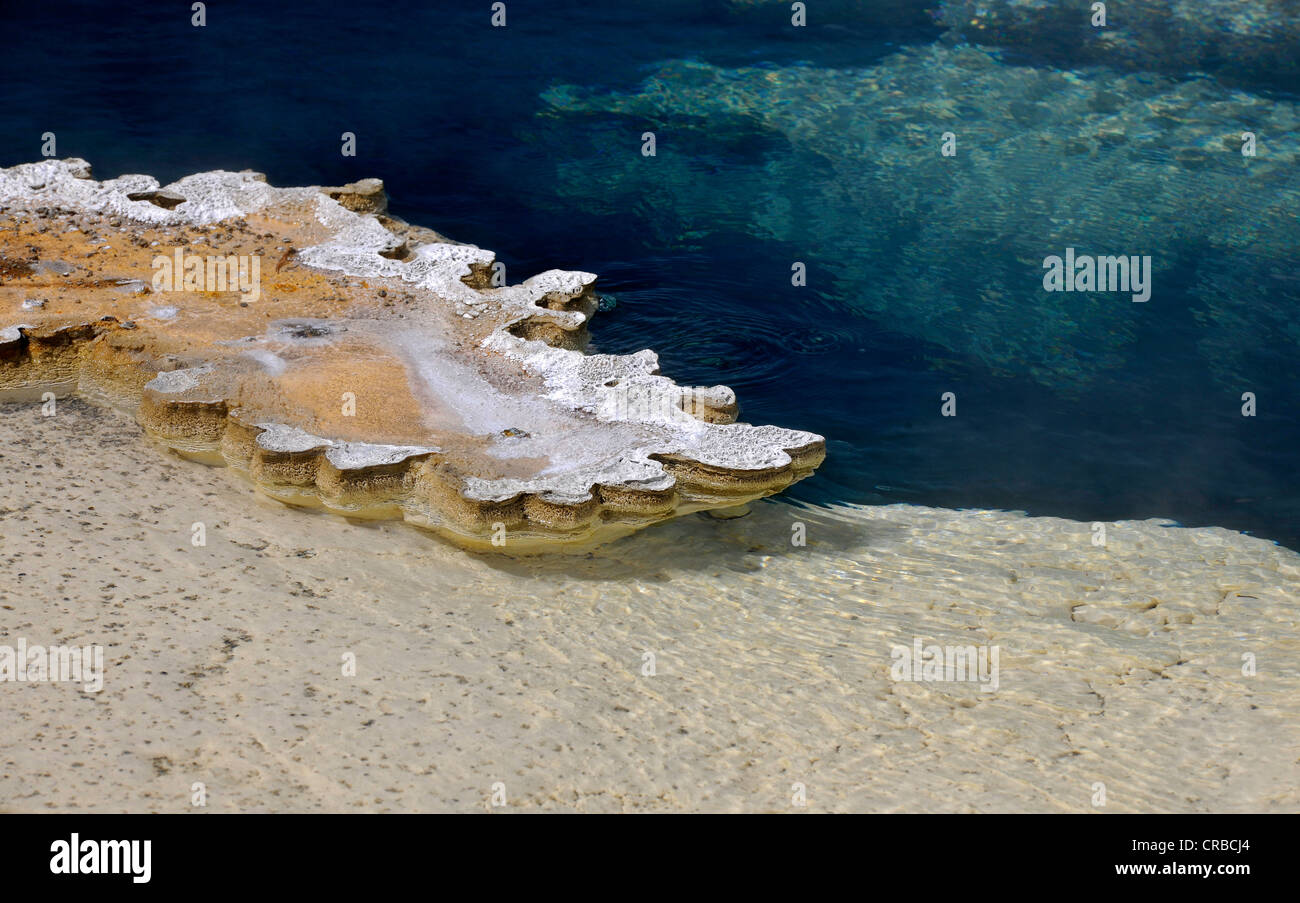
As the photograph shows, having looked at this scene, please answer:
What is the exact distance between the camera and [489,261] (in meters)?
7.61

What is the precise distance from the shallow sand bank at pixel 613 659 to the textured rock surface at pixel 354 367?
0.21 m

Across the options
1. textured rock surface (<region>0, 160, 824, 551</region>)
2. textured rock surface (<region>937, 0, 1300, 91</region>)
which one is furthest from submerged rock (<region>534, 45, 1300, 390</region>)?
textured rock surface (<region>0, 160, 824, 551</region>)

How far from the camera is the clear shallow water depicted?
279 inches

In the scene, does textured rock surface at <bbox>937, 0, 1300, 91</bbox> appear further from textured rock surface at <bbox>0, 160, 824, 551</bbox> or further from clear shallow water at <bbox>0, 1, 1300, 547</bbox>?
textured rock surface at <bbox>0, 160, 824, 551</bbox>

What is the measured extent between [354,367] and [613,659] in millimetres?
2534

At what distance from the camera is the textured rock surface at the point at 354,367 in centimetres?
552

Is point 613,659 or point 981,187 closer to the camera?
point 613,659

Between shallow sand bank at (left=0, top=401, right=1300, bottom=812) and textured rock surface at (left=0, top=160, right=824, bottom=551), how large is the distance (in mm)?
215

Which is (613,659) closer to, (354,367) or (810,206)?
(354,367)

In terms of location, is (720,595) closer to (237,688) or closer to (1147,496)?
(237,688)

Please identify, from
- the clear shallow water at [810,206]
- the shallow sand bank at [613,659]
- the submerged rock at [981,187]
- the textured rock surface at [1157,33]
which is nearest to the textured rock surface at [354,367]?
the shallow sand bank at [613,659]

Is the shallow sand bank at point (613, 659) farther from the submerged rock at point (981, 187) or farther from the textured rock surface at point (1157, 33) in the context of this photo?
the textured rock surface at point (1157, 33)

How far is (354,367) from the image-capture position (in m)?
6.39

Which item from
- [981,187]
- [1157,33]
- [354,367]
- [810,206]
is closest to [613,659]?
[354,367]
